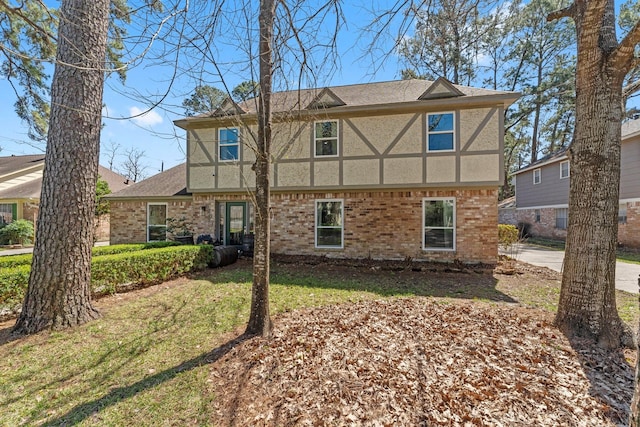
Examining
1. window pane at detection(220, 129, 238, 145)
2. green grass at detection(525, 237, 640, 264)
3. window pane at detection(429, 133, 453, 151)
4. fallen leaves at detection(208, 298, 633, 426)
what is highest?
window pane at detection(220, 129, 238, 145)

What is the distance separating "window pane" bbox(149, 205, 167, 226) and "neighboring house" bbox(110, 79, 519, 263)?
32.7 inches

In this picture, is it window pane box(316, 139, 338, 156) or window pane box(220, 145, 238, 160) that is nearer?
window pane box(316, 139, 338, 156)

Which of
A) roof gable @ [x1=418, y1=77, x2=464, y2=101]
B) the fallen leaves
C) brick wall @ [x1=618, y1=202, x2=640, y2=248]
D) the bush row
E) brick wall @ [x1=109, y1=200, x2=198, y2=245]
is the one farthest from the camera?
brick wall @ [x1=618, y1=202, x2=640, y2=248]

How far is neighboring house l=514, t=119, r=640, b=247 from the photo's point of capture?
1319 centimetres

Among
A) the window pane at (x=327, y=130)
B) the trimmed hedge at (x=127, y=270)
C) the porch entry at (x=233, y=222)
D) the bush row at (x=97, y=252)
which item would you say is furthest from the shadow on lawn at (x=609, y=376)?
the porch entry at (x=233, y=222)

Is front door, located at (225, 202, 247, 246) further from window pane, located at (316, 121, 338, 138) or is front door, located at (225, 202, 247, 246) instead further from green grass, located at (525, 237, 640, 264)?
green grass, located at (525, 237, 640, 264)

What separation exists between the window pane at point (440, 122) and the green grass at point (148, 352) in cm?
500

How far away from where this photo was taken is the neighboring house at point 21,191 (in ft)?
56.3

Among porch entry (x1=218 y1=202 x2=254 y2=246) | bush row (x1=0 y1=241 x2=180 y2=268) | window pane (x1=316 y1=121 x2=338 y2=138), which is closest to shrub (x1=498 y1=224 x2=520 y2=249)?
window pane (x1=316 y1=121 x2=338 y2=138)

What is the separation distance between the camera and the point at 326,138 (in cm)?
1012

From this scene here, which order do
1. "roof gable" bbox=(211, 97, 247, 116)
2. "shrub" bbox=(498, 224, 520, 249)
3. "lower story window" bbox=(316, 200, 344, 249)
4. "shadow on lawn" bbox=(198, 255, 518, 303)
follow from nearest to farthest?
1. "roof gable" bbox=(211, 97, 247, 116)
2. "shadow on lawn" bbox=(198, 255, 518, 303)
3. "lower story window" bbox=(316, 200, 344, 249)
4. "shrub" bbox=(498, 224, 520, 249)

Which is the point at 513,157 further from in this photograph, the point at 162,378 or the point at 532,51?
the point at 162,378

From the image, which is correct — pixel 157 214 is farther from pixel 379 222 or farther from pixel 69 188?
pixel 379 222

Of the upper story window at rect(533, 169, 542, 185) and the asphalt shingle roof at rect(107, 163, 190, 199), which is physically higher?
the upper story window at rect(533, 169, 542, 185)
